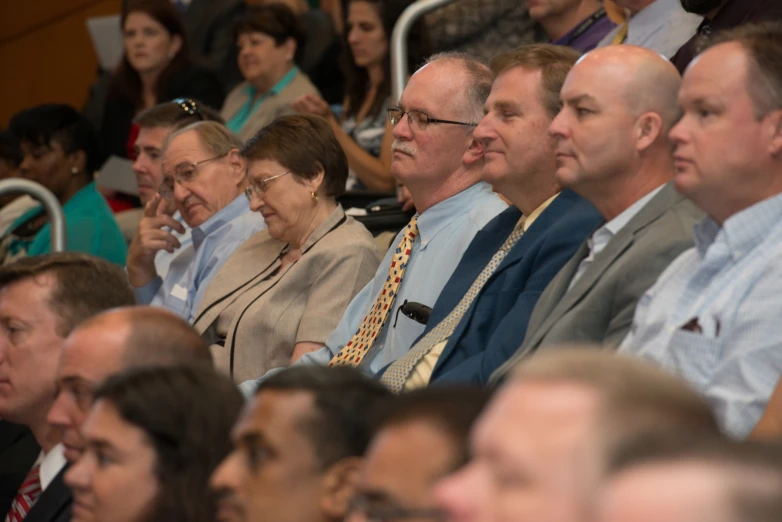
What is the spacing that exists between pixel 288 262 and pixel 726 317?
1809 millimetres

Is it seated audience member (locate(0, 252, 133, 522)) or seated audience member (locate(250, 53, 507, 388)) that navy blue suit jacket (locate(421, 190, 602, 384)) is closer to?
seated audience member (locate(250, 53, 507, 388))

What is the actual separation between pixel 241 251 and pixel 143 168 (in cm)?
101

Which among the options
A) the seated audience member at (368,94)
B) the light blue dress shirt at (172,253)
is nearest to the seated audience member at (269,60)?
the seated audience member at (368,94)

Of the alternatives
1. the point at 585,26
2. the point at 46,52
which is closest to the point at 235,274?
the point at 585,26

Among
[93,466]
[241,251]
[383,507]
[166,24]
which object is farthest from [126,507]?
[166,24]

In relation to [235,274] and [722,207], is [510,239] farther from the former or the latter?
[235,274]

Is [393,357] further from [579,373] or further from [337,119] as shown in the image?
[337,119]

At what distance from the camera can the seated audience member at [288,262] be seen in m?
3.32

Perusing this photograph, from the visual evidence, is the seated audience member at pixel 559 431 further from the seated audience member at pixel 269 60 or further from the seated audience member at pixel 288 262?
the seated audience member at pixel 269 60

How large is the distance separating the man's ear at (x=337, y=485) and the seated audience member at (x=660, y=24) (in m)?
2.06

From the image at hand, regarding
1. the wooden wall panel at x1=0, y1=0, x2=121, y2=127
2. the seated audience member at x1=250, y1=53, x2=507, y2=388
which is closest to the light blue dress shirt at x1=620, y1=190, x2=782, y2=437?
the seated audience member at x1=250, y1=53, x2=507, y2=388

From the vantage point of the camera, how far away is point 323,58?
224 inches

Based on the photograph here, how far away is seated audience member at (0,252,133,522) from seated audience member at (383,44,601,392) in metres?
0.70

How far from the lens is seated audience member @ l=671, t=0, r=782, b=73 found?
286cm
